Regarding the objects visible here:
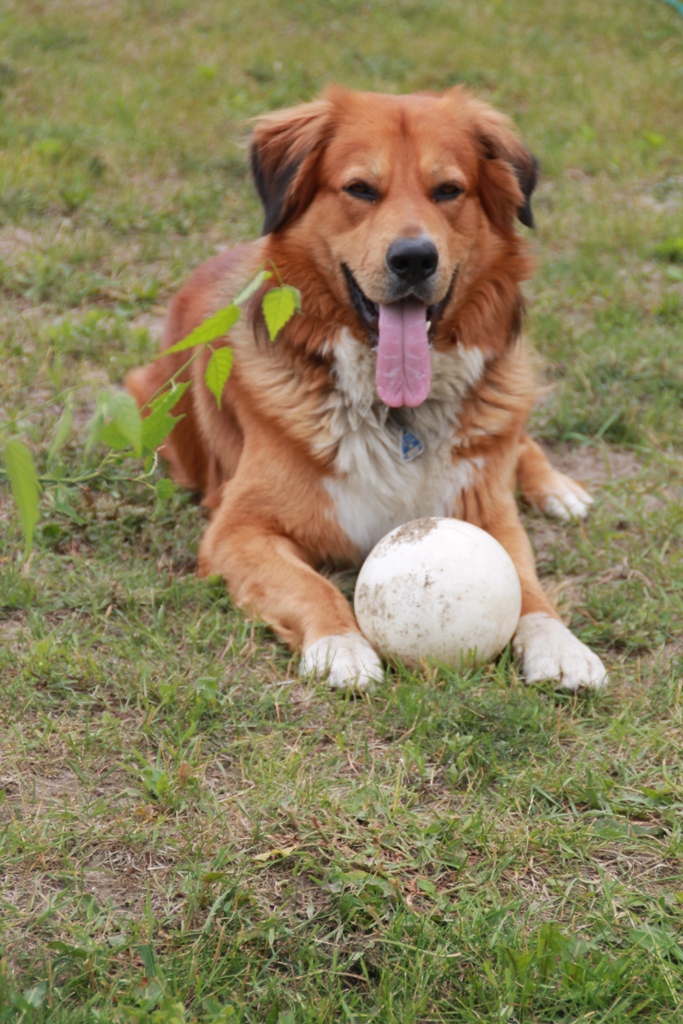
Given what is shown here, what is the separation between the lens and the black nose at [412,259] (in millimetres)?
3260

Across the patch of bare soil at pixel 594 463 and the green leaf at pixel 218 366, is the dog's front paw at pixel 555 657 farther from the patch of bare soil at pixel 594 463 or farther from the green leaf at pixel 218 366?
the green leaf at pixel 218 366

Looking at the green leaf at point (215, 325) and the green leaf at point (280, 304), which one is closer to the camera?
the green leaf at point (215, 325)

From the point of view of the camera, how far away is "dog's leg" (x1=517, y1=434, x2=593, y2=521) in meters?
4.15

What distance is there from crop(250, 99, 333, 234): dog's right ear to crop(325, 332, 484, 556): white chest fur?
1.69ft

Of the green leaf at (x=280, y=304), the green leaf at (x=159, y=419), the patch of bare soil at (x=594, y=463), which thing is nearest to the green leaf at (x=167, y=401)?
the green leaf at (x=159, y=419)

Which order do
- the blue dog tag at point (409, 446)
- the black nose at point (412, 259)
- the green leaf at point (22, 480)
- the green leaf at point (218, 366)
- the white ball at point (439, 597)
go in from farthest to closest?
the blue dog tag at point (409, 446), the black nose at point (412, 259), the white ball at point (439, 597), the green leaf at point (218, 366), the green leaf at point (22, 480)

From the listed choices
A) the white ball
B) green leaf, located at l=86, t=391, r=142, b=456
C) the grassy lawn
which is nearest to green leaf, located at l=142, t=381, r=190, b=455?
the grassy lawn

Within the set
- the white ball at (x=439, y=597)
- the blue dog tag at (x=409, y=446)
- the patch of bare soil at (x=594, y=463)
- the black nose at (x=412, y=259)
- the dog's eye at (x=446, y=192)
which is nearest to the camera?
the white ball at (x=439, y=597)

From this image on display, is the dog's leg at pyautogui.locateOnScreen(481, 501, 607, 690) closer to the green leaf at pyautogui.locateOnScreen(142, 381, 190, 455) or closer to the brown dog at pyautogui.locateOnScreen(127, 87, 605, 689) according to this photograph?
the brown dog at pyautogui.locateOnScreen(127, 87, 605, 689)

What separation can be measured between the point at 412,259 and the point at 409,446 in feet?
2.16

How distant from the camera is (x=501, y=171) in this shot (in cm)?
369

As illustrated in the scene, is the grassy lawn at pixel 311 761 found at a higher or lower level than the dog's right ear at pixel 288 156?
lower

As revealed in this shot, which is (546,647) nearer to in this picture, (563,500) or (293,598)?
(293,598)

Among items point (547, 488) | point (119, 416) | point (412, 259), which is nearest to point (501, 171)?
point (412, 259)
